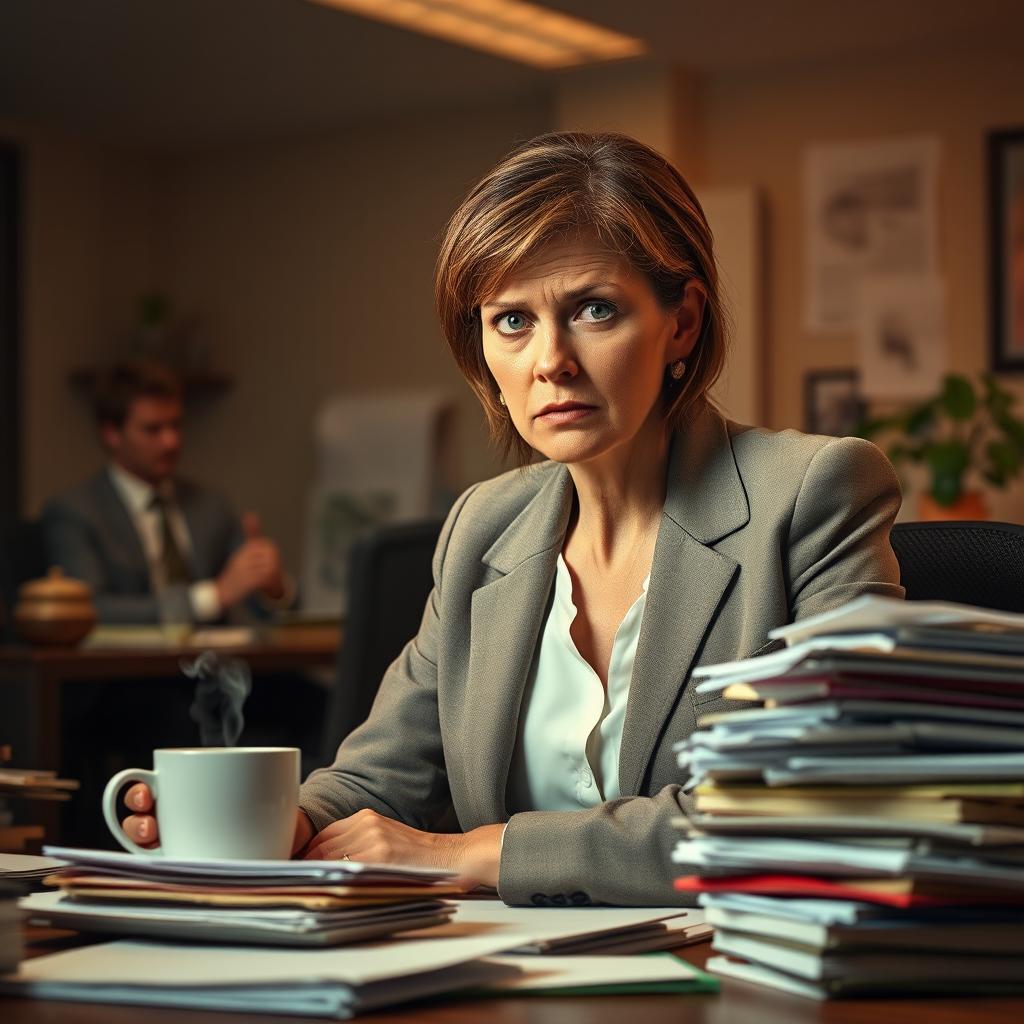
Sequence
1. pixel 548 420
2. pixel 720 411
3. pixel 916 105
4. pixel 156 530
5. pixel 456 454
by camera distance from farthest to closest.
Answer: pixel 456 454, pixel 916 105, pixel 156 530, pixel 720 411, pixel 548 420

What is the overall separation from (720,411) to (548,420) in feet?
1.02

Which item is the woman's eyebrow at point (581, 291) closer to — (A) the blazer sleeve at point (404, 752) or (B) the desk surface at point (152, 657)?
(A) the blazer sleeve at point (404, 752)

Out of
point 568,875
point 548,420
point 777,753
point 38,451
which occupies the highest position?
point 38,451

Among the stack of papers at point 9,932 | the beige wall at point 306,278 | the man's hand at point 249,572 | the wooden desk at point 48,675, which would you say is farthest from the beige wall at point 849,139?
the stack of papers at point 9,932

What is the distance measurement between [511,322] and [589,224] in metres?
0.12

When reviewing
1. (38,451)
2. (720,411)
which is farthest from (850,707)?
(38,451)

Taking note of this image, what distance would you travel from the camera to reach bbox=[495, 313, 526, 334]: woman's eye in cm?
154

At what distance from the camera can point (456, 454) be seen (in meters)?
6.53

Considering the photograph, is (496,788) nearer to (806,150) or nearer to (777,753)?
(777,753)

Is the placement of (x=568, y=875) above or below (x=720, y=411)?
below

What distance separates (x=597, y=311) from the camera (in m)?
1.52

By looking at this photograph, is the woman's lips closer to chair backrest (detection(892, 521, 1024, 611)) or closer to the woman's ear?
the woman's ear

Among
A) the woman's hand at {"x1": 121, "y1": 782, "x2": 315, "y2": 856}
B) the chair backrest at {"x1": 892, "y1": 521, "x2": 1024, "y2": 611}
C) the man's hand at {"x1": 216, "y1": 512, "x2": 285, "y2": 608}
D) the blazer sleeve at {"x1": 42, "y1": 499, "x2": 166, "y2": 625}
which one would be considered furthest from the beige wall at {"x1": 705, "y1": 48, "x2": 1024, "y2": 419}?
the woman's hand at {"x1": 121, "y1": 782, "x2": 315, "y2": 856}

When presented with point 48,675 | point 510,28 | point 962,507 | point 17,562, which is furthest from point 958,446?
point 48,675
